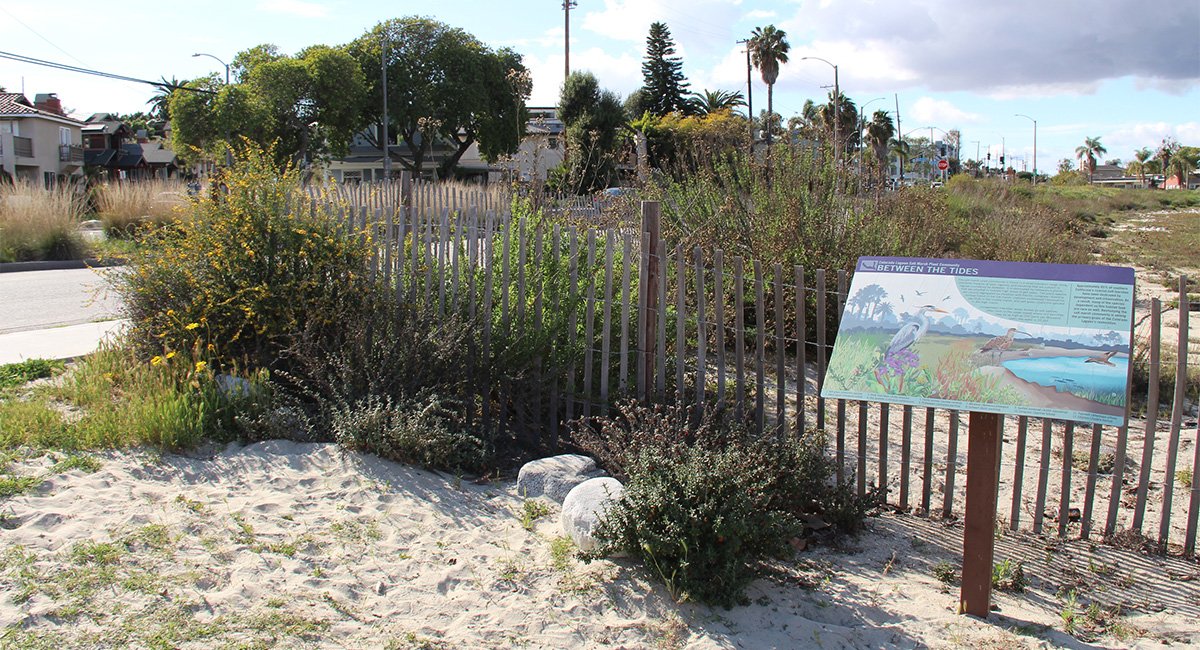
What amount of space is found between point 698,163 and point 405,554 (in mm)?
7215

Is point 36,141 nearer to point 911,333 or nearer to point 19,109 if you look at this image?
point 19,109

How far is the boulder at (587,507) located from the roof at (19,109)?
55.9 metres

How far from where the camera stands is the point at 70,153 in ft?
170

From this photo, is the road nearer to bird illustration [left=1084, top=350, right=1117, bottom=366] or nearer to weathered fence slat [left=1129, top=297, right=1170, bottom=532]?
bird illustration [left=1084, top=350, right=1117, bottom=366]

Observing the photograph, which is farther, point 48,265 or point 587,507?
point 48,265

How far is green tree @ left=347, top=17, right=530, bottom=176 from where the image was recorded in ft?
144

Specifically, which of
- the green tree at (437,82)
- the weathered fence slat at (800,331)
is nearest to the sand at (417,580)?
the weathered fence slat at (800,331)

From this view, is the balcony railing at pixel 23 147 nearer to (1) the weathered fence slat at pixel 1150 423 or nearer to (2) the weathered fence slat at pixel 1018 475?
(2) the weathered fence slat at pixel 1018 475

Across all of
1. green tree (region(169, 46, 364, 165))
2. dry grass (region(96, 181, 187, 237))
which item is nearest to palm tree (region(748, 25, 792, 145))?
green tree (region(169, 46, 364, 165))

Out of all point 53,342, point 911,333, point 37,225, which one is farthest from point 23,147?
point 911,333

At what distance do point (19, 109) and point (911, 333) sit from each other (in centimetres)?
5809

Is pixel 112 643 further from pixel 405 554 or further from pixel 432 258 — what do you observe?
pixel 432 258

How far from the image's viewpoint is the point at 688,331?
6.80 metres

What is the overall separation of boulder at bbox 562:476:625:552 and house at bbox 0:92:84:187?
5099cm
